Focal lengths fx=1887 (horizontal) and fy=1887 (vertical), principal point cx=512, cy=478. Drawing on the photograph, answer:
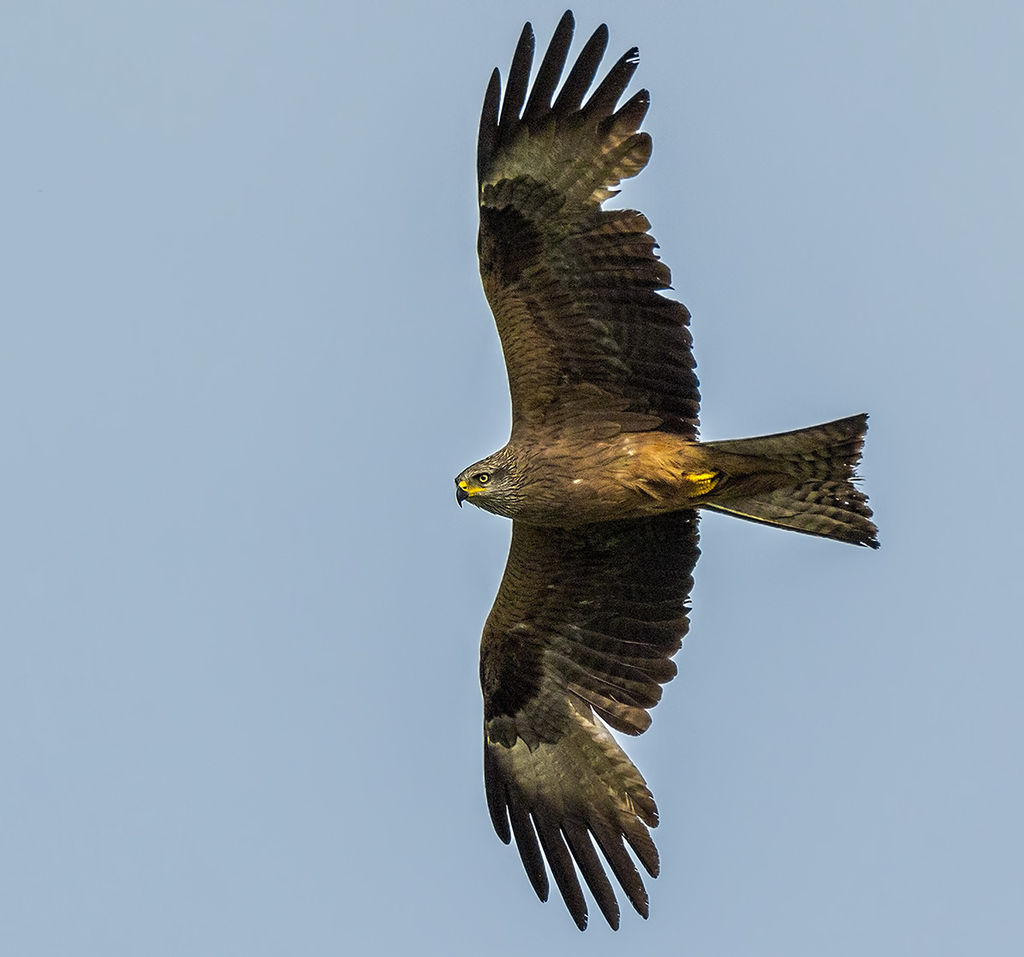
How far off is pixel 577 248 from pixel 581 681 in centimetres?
317

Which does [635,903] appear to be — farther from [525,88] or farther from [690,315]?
[525,88]

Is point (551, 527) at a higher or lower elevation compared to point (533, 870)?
higher

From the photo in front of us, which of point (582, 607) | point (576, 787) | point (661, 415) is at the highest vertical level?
point (661, 415)

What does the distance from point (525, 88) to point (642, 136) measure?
793mm

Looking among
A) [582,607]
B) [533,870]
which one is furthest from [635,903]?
[582,607]

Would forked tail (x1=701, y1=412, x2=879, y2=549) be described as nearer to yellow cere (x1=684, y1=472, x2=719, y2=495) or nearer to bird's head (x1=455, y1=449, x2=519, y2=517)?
yellow cere (x1=684, y1=472, x2=719, y2=495)

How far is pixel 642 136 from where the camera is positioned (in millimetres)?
11852

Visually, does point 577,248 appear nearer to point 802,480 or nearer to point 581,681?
point 802,480

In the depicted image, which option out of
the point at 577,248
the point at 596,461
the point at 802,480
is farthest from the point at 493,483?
the point at 802,480

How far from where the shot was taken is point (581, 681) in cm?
1326

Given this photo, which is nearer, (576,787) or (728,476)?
(728,476)

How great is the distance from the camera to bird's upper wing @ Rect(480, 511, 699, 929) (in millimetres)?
12852

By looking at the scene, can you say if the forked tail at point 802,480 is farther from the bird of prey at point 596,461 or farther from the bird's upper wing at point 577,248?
the bird's upper wing at point 577,248

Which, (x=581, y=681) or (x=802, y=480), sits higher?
(x=802, y=480)
